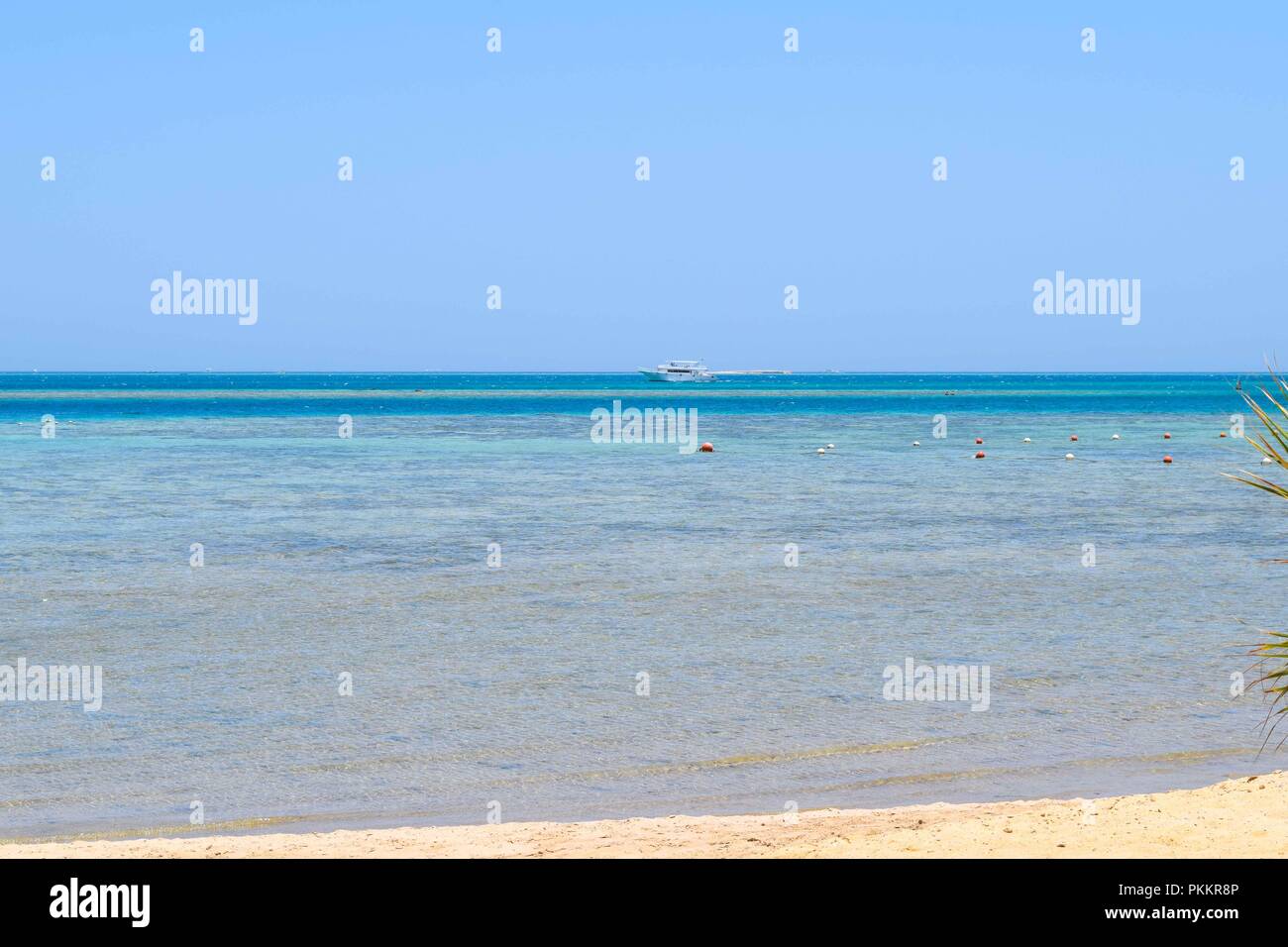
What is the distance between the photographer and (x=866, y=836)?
6367 mm

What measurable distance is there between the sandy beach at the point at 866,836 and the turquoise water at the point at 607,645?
54 centimetres

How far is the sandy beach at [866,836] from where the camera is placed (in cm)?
591

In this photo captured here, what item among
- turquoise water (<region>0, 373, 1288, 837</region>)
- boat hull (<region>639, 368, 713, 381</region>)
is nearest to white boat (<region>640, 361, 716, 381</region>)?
boat hull (<region>639, 368, 713, 381</region>)

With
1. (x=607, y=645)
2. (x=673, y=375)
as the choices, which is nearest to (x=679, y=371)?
(x=673, y=375)

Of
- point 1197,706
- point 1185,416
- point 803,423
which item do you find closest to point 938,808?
point 1197,706

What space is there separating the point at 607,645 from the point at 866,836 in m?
5.60

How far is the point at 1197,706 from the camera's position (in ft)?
31.3

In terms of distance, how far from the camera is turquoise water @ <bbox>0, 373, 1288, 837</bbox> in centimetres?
790

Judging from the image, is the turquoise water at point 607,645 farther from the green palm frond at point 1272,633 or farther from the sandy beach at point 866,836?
the sandy beach at point 866,836

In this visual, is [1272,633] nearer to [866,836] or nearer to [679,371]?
[866,836]

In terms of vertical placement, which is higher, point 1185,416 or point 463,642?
point 1185,416

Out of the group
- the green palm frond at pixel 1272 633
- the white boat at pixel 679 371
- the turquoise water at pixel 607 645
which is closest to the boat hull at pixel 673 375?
the white boat at pixel 679 371
